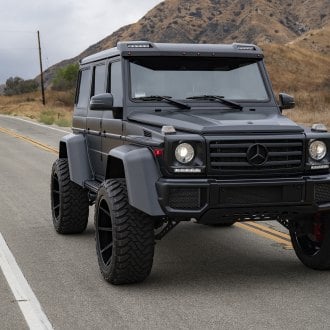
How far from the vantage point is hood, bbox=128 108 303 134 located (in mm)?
5691

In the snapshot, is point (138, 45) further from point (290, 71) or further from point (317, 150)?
point (290, 71)

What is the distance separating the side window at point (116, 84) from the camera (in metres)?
6.77

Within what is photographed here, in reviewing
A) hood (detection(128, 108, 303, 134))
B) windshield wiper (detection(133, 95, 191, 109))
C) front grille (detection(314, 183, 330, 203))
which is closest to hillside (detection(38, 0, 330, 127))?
windshield wiper (detection(133, 95, 191, 109))

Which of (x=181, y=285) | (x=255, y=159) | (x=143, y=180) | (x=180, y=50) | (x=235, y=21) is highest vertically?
(x=235, y=21)

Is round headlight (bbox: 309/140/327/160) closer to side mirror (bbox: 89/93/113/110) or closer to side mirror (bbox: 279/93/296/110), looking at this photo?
side mirror (bbox: 279/93/296/110)

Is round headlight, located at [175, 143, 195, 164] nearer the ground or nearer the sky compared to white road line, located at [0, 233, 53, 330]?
nearer the sky

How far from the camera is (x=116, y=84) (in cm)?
699

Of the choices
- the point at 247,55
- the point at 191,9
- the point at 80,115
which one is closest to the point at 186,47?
the point at 247,55

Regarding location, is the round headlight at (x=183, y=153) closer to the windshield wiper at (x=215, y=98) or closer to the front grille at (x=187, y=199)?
the front grille at (x=187, y=199)

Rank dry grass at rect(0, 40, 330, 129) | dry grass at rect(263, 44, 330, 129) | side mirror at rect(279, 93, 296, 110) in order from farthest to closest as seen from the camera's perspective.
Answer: dry grass at rect(263, 44, 330, 129) < dry grass at rect(0, 40, 330, 129) < side mirror at rect(279, 93, 296, 110)

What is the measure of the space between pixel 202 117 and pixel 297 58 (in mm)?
82691

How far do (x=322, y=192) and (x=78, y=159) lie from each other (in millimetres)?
3125

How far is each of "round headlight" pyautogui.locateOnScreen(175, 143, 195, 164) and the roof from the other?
1.53 m

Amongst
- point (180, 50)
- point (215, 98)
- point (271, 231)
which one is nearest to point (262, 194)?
point (215, 98)
